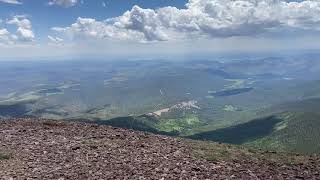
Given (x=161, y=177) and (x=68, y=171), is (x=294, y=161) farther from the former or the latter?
(x=68, y=171)

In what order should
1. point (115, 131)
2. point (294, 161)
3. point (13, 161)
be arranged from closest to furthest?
point (13, 161) < point (294, 161) < point (115, 131)

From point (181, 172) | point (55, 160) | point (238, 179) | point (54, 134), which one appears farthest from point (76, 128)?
point (238, 179)

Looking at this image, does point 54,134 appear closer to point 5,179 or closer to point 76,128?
point 76,128

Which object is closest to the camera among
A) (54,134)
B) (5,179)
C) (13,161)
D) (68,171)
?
(5,179)

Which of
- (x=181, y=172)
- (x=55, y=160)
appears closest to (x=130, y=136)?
(x=55, y=160)

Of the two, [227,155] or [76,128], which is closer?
[227,155]

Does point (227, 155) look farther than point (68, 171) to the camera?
Yes
